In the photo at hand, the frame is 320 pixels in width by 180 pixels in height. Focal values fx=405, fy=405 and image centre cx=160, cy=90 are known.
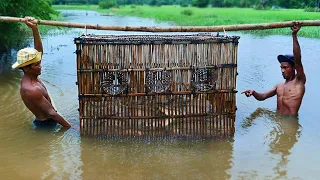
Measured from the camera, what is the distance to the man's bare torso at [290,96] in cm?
661

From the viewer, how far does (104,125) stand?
18.9 ft

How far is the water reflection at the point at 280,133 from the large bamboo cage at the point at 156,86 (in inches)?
28.0

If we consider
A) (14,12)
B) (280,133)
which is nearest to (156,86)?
(280,133)

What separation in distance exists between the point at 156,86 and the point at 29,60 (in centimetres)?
182

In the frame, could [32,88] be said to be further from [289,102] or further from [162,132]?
[289,102]

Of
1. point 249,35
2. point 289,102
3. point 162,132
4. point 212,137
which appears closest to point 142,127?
point 162,132

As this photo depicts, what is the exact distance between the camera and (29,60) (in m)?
5.67

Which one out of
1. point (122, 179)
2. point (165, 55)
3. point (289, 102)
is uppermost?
point (165, 55)

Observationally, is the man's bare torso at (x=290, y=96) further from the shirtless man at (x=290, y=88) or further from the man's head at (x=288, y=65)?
the man's head at (x=288, y=65)

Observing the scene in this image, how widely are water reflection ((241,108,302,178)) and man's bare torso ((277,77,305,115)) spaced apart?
5.2 inches

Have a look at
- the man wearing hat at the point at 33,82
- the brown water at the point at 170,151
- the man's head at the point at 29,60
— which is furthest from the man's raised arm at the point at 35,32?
the brown water at the point at 170,151

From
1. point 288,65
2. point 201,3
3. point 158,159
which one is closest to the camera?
point 158,159

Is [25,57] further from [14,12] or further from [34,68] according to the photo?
[14,12]

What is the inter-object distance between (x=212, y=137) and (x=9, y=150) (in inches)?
111
